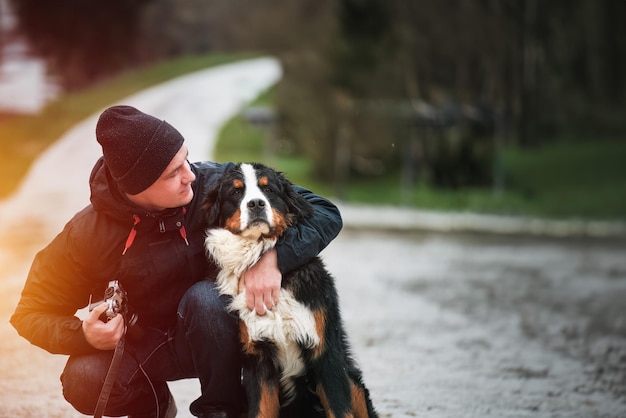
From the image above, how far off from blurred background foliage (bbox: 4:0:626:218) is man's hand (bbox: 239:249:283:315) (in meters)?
15.6

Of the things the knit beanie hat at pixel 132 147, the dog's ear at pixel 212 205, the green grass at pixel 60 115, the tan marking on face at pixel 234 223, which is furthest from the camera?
the green grass at pixel 60 115

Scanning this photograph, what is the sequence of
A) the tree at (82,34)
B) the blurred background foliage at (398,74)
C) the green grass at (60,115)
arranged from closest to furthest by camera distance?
the green grass at (60,115)
the tree at (82,34)
the blurred background foliage at (398,74)

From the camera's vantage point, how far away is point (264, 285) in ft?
11.5

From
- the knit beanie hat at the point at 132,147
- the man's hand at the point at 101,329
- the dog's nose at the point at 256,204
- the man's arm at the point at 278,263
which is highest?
the knit beanie hat at the point at 132,147

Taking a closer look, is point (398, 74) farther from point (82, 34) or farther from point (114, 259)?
point (114, 259)

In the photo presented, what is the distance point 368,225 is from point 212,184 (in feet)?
38.7

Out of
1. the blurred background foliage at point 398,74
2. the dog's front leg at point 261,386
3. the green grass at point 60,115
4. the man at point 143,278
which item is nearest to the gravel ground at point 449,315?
the man at point 143,278

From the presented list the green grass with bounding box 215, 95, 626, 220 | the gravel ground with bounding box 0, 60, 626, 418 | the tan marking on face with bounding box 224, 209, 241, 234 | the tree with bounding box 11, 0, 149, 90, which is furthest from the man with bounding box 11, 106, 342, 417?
the tree with bounding box 11, 0, 149, 90

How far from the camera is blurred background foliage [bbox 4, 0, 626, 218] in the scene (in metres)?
20.5

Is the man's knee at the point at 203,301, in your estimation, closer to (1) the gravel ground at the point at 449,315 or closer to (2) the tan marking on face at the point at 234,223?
(2) the tan marking on face at the point at 234,223

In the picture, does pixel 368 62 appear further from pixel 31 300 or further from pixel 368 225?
pixel 31 300

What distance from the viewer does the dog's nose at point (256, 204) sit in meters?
3.51

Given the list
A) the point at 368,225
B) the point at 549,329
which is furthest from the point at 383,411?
the point at 368,225

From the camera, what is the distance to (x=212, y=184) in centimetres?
378
